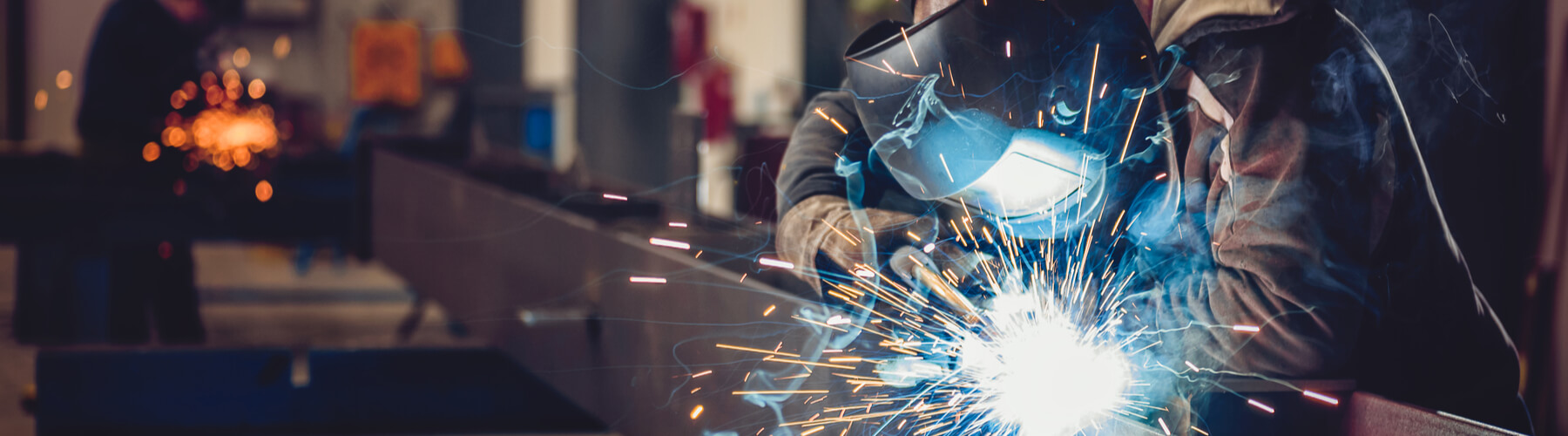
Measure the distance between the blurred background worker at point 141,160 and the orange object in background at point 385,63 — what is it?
195 inches

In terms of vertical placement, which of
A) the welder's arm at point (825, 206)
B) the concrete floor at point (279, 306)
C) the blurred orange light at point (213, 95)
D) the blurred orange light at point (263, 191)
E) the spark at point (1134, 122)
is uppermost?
the spark at point (1134, 122)

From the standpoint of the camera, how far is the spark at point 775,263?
85 cm

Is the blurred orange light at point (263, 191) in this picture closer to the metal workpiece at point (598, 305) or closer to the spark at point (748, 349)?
the metal workpiece at point (598, 305)

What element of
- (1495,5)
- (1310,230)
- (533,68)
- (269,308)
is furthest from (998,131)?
(533,68)

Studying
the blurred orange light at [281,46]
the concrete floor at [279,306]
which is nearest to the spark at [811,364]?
the concrete floor at [279,306]

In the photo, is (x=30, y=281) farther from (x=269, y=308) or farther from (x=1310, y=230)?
(x=1310, y=230)

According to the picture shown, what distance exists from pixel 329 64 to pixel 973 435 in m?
7.72

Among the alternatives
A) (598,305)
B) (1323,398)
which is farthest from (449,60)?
(1323,398)

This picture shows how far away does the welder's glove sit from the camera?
757 millimetres

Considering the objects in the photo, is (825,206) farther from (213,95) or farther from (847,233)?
(213,95)

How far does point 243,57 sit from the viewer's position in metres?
7.10

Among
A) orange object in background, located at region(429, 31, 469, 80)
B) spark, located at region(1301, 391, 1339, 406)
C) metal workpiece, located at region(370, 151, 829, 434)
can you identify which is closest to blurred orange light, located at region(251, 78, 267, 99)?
metal workpiece, located at region(370, 151, 829, 434)

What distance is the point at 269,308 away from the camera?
416 cm

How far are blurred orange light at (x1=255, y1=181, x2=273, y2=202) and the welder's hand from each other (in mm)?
2064
